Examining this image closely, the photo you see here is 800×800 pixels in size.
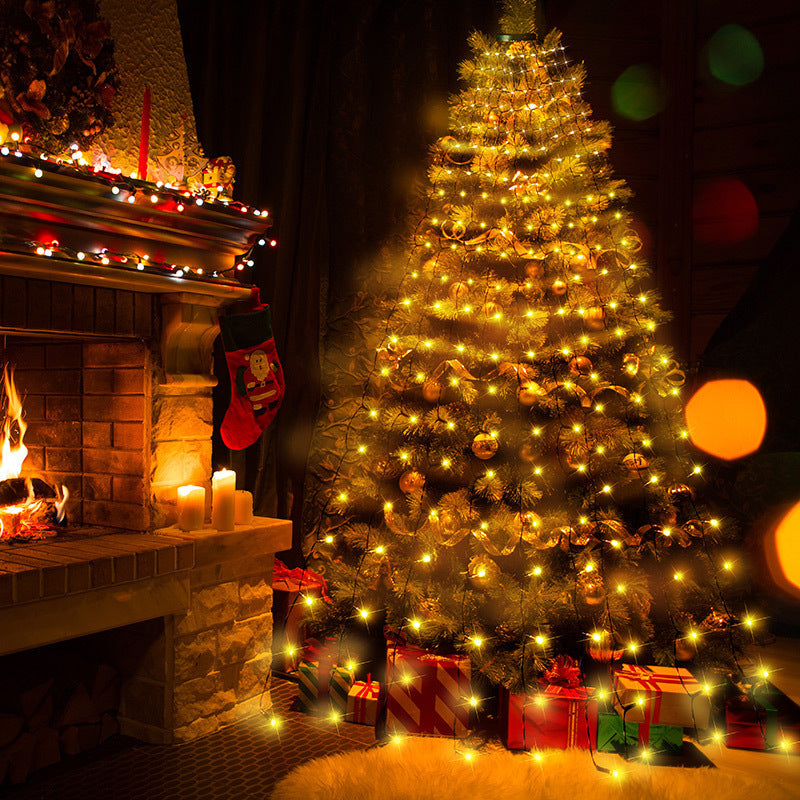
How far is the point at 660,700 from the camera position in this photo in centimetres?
199

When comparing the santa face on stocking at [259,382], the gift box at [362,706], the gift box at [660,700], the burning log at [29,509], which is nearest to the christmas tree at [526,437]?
the gift box at [660,700]

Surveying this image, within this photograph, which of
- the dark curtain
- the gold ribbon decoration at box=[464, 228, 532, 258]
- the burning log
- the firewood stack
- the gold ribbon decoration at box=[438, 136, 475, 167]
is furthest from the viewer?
the dark curtain

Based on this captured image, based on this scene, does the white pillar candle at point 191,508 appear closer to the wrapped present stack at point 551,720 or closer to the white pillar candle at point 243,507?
the white pillar candle at point 243,507

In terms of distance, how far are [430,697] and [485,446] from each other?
74 cm

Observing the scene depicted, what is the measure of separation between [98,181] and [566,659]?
1833 mm

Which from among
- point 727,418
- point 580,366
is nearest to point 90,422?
point 580,366

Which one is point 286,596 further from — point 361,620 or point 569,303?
point 569,303

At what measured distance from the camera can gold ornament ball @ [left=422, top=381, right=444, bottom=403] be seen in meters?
2.26

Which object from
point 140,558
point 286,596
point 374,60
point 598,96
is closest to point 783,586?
point 286,596

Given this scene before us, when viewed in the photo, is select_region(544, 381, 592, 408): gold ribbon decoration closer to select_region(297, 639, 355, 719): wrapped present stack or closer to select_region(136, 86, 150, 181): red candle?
select_region(297, 639, 355, 719): wrapped present stack

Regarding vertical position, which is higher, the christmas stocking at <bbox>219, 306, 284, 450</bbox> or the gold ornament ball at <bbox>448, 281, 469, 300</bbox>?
the gold ornament ball at <bbox>448, 281, 469, 300</bbox>

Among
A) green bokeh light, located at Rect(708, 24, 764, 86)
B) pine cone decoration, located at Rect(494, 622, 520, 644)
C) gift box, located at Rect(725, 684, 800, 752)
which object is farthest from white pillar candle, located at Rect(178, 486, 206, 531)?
green bokeh light, located at Rect(708, 24, 764, 86)

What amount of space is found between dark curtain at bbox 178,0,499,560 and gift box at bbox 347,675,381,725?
918mm

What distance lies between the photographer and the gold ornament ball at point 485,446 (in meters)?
2.16
